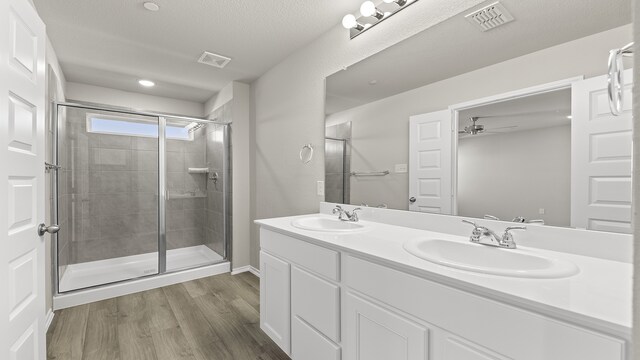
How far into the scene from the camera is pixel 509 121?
1.22 metres

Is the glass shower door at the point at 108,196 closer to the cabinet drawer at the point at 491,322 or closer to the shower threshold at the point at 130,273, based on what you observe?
the shower threshold at the point at 130,273

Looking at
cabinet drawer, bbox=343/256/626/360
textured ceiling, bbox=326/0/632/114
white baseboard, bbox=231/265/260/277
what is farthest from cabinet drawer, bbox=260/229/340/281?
white baseboard, bbox=231/265/260/277

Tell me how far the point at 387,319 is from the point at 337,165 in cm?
130

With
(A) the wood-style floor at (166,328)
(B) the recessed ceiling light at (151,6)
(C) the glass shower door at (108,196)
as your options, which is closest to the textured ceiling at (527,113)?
(A) the wood-style floor at (166,328)

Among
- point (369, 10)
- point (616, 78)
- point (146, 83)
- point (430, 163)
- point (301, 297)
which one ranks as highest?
point (146, 83)

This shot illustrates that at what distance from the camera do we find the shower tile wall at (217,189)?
11.2 feet

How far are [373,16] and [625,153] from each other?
147cm

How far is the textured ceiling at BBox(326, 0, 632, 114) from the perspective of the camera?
102 centimetres

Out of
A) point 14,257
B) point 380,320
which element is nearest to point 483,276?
point 380,320

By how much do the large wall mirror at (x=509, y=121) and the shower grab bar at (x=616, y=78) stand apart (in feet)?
0.11

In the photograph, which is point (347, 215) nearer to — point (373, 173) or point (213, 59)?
point (373, 173)

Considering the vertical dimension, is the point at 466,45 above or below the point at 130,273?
above

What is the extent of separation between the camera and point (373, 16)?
69.8 inches

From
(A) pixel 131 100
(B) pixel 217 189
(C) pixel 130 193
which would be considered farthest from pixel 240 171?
(A) pixel 131 100
